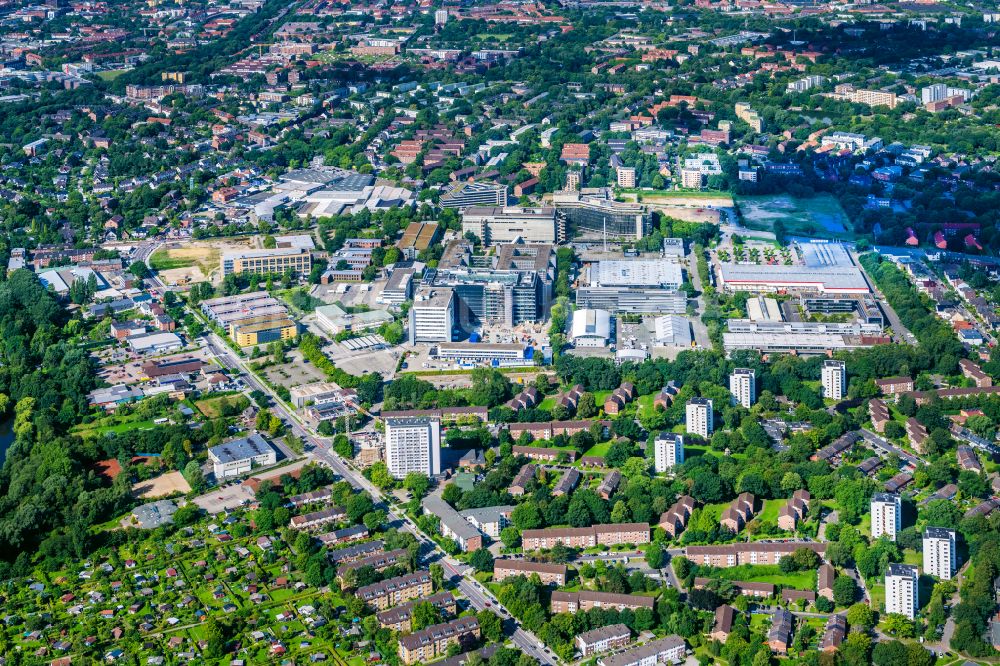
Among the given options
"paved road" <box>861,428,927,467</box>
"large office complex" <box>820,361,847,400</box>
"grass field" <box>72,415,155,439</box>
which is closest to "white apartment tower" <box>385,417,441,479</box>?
"grass field" <box>72,415,155,439</box>

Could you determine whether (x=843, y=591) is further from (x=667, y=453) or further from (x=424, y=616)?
(x=424, y=616)

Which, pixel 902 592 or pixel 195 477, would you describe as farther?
pixel 195 477

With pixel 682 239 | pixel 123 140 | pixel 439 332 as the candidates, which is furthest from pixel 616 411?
pixel 123 140

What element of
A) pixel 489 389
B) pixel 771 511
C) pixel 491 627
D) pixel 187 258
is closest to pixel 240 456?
pixel 489 389

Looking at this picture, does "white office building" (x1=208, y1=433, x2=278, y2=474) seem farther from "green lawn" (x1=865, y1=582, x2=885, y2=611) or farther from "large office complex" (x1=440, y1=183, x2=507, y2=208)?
"large office complex" (x1=440, y1=183, x2=507, y2=208)

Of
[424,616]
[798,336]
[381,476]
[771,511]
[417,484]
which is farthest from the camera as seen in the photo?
[798,336]

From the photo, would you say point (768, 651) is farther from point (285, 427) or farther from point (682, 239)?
point (682, 239)
